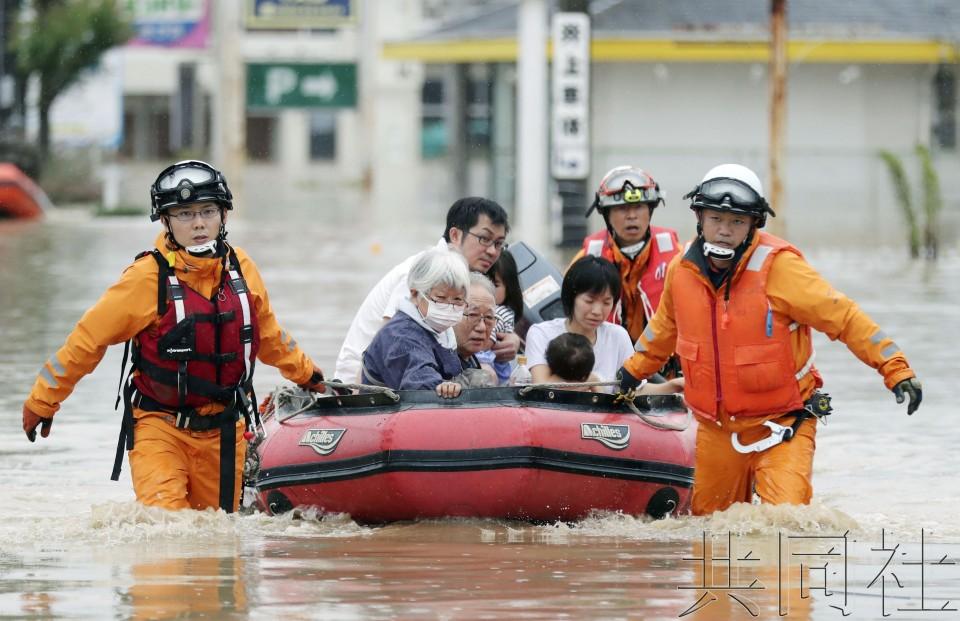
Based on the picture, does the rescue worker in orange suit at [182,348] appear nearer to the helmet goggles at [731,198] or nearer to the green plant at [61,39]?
the helmet goggles at [731,198]

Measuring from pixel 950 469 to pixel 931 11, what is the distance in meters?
25.9

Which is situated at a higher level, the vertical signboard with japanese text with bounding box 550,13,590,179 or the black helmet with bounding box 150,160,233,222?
the vertical signboard with japanese text with bounding box 550,13,590,179

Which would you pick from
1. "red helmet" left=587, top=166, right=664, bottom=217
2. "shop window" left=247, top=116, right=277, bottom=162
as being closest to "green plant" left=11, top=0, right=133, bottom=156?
"red helmet" left=587, top=166, right=664, bottom=217

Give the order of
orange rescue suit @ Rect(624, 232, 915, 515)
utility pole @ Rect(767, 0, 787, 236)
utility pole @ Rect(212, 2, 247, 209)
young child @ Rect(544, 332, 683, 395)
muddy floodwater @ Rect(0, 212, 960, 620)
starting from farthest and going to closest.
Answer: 1. utility pole @ Rect(212, 2, 247, 209)
2. utility pole @ Rect(767, 0, 787, 236)
3. young child @ Rect(544, 332, 683, 395)
4. orange rescue suit @ Rect(624, 232, 915, 515)
5. muddy floodwater @ Rect(0, 212, 960, 620)

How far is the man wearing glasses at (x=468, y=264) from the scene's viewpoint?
9016 mm

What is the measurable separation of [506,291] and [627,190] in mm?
871

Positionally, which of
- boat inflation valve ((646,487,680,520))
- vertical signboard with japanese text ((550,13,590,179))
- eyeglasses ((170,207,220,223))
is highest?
vertical signboard with japanese text ((550,13,590,179))

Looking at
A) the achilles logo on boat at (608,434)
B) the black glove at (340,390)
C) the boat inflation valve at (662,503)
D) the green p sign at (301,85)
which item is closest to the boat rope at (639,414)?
the achilles logo on boat at (608,434)

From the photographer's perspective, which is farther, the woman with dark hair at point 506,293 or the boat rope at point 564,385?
the woman with dark hair at point 506,293

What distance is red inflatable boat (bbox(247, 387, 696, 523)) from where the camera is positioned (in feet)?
26.6

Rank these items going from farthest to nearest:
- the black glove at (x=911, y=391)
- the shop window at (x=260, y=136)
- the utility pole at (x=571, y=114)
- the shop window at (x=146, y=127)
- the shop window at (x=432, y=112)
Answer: the shop window at (x=260, y=136)
the shop window at (x=146, y=127)
the shop window at (x=432, y=112)
the utility pole at (x=571, y=114)
the black glove at (x=911, y=391)

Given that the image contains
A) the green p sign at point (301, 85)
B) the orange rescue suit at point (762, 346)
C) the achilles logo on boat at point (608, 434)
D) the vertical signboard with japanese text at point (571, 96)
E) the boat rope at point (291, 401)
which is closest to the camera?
the orange rescue suit at point (762, 346)

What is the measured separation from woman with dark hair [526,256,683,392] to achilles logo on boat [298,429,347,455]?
42.0 inches

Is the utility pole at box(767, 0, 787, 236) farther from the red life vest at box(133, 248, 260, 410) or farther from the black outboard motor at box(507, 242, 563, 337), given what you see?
the red life vest at box(133, 248, 260, 410)
